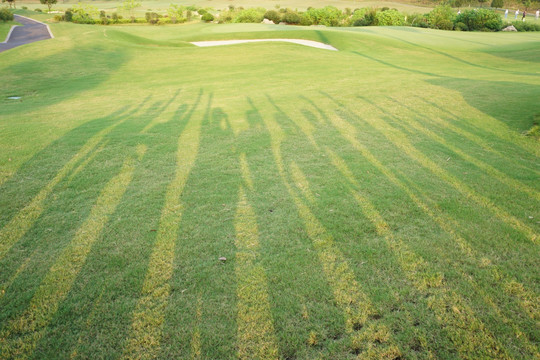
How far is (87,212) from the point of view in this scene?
378 centimetres

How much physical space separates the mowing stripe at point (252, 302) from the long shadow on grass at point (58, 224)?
1.55m

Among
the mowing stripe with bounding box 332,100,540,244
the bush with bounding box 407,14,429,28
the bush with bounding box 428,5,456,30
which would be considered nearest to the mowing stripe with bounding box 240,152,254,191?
the mowing stripe with bounding box 332,100,540,244

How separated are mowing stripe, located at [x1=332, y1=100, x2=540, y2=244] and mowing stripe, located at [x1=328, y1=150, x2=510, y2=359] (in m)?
1.42

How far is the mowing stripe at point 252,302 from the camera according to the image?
2204 millimetres

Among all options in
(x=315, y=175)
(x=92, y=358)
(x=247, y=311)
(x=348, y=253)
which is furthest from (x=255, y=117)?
(x=92, y=358)

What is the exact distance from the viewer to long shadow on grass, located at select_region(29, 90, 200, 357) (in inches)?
88.4

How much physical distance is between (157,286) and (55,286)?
3.00 ft

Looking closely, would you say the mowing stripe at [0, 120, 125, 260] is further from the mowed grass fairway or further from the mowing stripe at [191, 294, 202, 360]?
the mowing stripe at [191, 294, 202, 360]

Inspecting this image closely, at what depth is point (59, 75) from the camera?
1298cm

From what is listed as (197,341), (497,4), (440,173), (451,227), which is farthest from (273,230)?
(497,4)

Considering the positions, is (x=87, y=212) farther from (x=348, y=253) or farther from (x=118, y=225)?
(x=348, y=253)

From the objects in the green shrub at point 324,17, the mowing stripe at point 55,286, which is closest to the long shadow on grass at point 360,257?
the mowing stripe at point 55,286

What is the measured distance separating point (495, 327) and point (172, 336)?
8.13 feet

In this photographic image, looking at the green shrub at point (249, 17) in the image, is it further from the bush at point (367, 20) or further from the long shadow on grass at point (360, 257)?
the long shadow on grass at point (360, 257)
